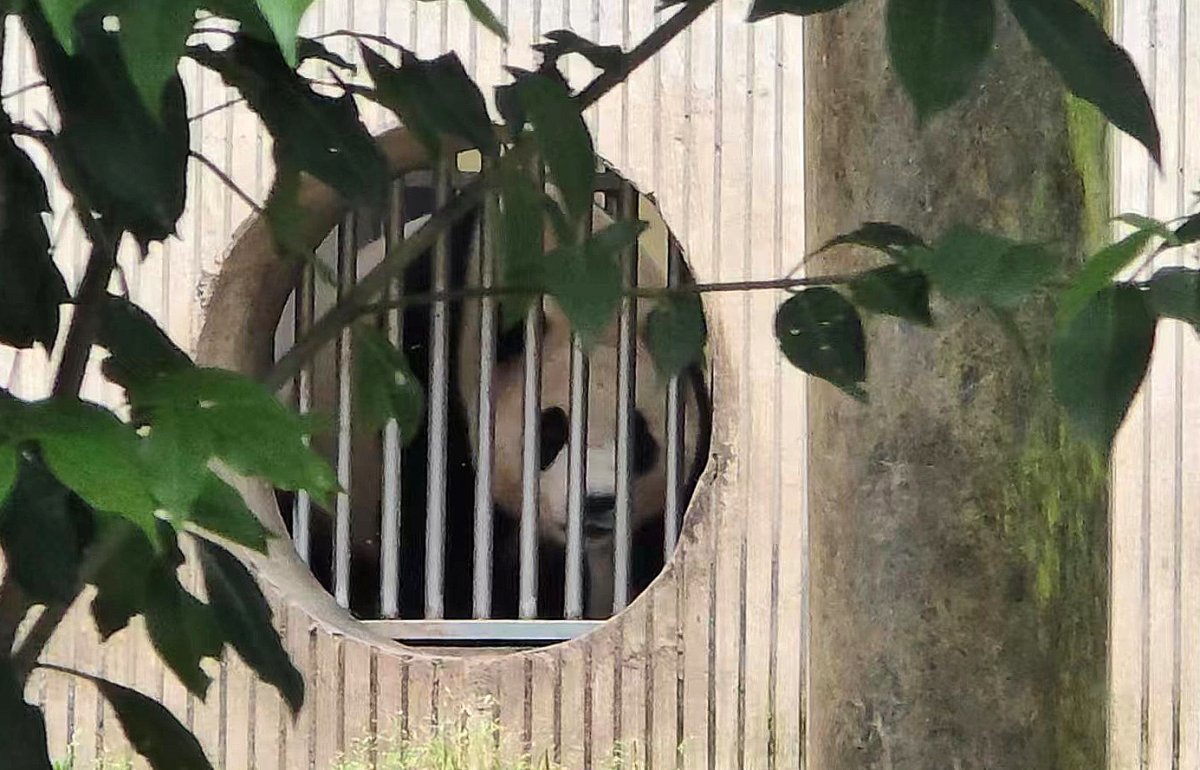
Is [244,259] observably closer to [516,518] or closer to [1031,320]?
[516,518]

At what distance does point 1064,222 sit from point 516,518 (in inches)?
146

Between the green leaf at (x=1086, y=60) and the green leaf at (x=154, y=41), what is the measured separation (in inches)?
14.8

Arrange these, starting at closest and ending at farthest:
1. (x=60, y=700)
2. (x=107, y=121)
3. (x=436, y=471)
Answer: (x=107, y=121) → (x=60, y=700) → (x=436, y=471)

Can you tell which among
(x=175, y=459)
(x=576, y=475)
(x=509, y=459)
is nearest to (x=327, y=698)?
(x=576, y=475)

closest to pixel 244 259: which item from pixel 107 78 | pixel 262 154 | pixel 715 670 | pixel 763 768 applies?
pixel 262 154

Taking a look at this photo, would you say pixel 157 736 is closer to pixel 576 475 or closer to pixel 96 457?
pixel 96 457

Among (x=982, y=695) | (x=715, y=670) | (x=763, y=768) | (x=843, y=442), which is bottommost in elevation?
(x=763, y=768)

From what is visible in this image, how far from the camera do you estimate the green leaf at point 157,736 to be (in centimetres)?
114

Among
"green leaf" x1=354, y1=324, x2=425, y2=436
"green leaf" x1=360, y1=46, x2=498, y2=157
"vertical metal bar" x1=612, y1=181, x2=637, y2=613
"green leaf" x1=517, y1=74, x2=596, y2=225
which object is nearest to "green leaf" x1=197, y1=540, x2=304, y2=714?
"green leaf" x1=354, y1=324, x2=425, y2=436

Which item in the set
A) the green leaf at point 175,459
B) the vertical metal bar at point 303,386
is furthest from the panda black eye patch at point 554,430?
the green leaf at point 175,459

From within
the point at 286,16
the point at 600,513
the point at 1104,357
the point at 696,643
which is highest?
the point at 286,16

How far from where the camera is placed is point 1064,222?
50.1 inches

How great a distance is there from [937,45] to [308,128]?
0.41m

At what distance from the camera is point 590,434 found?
4770 millimetres
